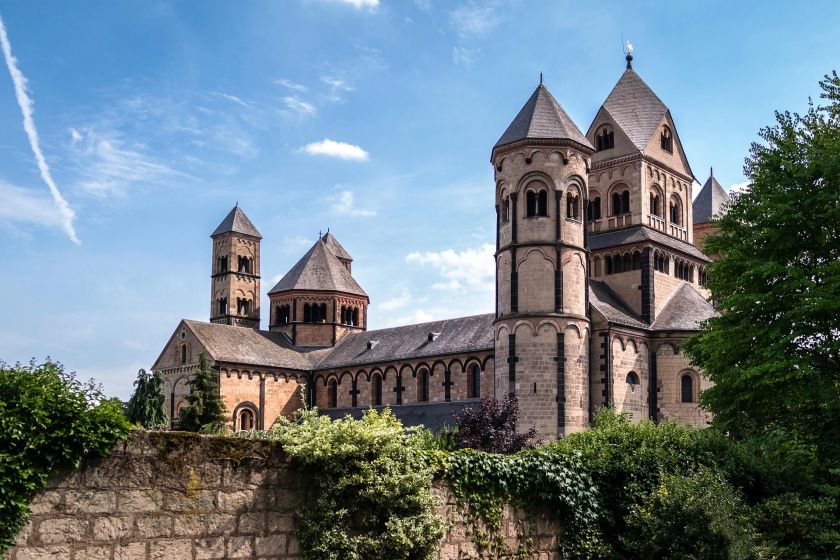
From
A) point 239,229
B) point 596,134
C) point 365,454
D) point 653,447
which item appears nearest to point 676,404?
point 596,134

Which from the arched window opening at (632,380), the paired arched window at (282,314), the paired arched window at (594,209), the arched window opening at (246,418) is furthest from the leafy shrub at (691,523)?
the paired arched window at (282,314)

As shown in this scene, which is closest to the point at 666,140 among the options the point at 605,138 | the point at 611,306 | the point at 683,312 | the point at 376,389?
the point at 605,138

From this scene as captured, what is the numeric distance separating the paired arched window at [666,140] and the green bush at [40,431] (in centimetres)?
5252

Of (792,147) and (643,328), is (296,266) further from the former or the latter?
(792,147)

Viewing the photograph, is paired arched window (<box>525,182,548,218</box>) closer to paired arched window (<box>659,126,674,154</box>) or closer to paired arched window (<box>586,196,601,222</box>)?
paired arched window (<box>586,196,601,222</box>)

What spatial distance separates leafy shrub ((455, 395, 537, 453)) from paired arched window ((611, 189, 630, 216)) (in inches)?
739

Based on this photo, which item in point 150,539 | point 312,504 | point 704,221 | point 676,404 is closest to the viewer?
point 150,539

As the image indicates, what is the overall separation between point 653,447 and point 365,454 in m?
6.75

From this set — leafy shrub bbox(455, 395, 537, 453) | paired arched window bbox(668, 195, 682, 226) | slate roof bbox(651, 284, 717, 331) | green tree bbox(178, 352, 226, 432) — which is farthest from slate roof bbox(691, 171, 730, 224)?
green tree bbox(178, 352, 226, 432)

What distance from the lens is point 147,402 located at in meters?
57.0

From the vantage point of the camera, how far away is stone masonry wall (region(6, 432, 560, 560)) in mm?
9320

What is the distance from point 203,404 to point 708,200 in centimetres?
4069

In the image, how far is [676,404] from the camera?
48.1 meters

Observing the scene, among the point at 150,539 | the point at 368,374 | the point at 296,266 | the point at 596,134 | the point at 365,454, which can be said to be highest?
the point at 596,134
